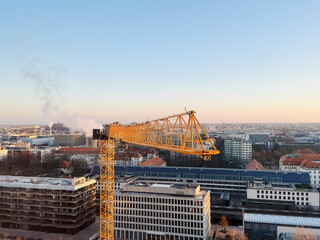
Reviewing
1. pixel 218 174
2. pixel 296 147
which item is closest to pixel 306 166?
pixel 218 174

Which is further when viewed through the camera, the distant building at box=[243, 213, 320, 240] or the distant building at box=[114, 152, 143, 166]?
the distant building at box=[114, 152, 143, 166]

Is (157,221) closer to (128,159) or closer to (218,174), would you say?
(218,174)

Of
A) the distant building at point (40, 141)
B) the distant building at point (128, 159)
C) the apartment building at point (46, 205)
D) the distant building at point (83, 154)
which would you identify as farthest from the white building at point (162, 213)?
the distant building at point (40, 141)

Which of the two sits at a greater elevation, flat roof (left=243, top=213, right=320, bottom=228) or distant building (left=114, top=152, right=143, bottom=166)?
distant building (left=114, top=152, right=143, bottom=166)

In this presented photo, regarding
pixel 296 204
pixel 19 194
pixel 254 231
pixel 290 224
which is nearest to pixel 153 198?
pixel 254 231

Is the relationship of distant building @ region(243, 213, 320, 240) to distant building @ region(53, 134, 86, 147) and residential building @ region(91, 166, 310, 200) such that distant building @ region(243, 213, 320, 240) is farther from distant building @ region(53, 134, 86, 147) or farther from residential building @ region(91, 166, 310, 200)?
distant building @ region(53, 134, 86, 147)

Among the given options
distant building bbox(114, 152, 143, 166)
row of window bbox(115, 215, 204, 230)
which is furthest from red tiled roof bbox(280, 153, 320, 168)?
distant building bbox(114, 152, 143, 166)

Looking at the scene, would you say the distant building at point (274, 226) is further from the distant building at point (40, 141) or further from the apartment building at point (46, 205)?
the distant building at point (40, 141)
